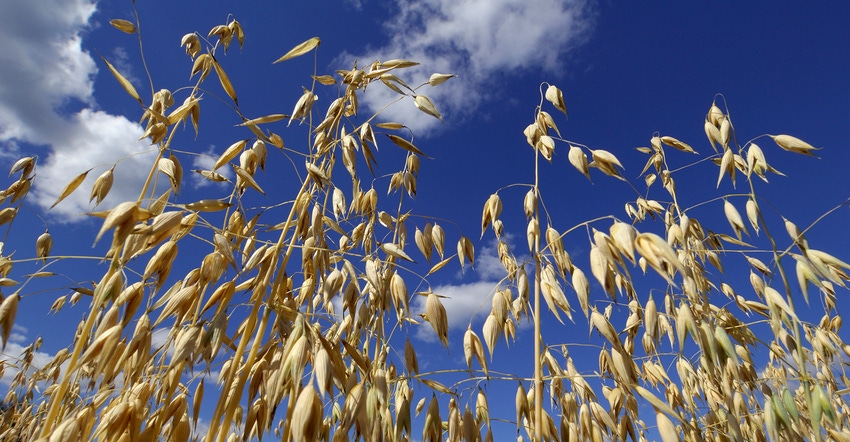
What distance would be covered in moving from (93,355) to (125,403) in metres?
0.11

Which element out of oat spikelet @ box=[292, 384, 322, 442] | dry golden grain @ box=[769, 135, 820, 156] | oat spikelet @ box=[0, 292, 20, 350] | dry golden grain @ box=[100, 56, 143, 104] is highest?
dry golden grain @ box=[769, 135, 820, 156]

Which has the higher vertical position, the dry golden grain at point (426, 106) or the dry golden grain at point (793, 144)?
the dry golden grain at point (793, 144)

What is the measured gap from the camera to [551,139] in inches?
51.8

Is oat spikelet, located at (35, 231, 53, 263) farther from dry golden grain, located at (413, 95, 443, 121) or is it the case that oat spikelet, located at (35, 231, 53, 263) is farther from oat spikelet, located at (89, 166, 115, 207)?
dry golden grain, located at (413, 95, 443, 121)

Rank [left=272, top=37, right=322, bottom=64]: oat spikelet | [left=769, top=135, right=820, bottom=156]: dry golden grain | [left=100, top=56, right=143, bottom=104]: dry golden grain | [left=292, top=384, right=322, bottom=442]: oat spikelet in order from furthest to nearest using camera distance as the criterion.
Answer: [left=769, top=135, right=820, bottom=156]: dry golden grain < [left=272, top=37, right=322, bottom=64]: oat spikelet < [left=100, top=56, right=143, bottom=104]: dry golden grain < [left=292, top=384, right=322, bottom=442]: oat spikelet

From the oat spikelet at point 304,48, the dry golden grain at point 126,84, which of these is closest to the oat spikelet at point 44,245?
the dry golden grain at point 126,84

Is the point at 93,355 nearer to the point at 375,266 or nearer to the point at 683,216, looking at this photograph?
the point at 375,266

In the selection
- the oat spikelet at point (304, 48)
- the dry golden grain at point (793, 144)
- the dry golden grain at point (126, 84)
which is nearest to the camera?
the dry golden grain at point (126, 84)

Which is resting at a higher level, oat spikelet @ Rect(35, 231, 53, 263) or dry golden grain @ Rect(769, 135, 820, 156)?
dry golden grain @ Rect(769, 135, 820, 156)

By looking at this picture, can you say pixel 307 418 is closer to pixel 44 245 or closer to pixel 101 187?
pixel 101 187

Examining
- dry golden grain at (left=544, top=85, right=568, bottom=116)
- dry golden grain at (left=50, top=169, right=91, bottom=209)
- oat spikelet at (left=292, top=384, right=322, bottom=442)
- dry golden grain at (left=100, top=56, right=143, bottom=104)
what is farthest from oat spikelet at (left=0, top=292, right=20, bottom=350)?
dry golden grain at (left=544, top=85, right=568, bottom=116)

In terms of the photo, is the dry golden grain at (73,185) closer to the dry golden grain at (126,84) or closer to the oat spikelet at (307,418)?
the dry golden grain at (126,84)

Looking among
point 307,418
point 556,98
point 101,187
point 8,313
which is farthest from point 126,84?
point 556,98

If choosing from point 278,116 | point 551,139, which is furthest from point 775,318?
point 278,116
